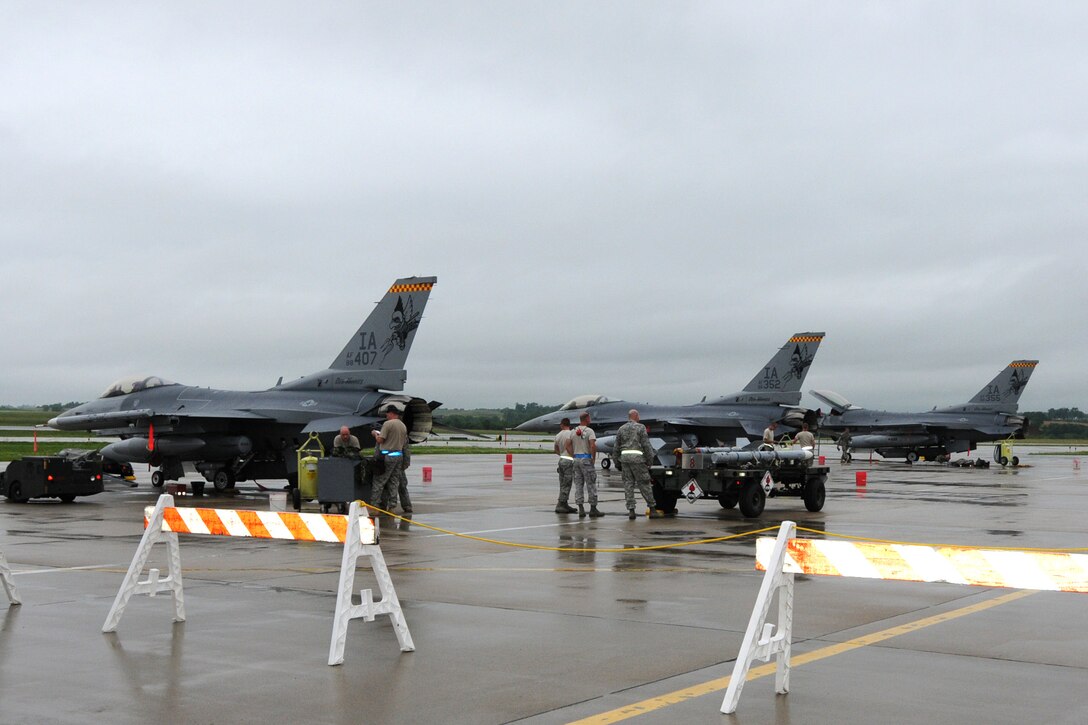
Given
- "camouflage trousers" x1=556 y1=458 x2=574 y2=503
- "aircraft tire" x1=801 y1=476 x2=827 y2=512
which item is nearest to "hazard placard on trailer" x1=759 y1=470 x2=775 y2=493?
"aircraft tire" x1=801 y1=476 x2=827 y2=512

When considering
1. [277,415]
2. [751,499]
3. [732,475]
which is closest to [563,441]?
[732,475]

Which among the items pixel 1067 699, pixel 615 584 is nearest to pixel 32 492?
pixel 615 584

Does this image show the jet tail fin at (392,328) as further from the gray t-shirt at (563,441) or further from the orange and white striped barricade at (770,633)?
the orange and white striped barricade at (770,633)

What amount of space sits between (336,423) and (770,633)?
1906 centimetres

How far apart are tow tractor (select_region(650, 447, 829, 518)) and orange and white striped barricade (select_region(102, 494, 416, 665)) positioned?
35.6 feet

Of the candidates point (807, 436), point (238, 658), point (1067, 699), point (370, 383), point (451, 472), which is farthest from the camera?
point (451, 472)

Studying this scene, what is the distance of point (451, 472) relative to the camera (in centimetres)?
3466

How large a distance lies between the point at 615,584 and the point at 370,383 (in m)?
16.0

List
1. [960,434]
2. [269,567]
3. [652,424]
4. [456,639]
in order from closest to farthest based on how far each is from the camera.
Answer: [456,639]
[269,567]
[652,424]
[960,434]

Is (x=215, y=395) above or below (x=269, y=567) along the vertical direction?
above

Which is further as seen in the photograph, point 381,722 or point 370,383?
point 370,383

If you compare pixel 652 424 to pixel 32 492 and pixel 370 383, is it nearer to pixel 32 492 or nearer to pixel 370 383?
pixel 370 383

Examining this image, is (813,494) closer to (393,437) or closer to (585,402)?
(393,437)

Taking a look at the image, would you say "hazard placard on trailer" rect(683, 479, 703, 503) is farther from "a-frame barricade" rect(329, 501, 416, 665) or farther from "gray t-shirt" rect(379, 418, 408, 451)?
"a-frame barricade" rect(329, 501, 416, 665)
